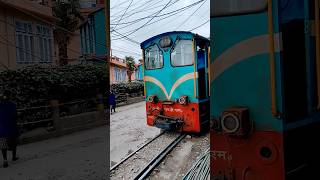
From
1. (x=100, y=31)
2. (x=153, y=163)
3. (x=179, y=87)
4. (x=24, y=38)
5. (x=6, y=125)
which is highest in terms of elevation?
(x=24, y=38)

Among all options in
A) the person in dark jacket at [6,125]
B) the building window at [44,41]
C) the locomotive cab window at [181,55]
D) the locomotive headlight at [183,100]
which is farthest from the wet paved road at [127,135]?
the person in dark jacket at [6,125]

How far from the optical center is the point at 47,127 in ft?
43.8

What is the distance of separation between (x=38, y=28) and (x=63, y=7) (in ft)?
2.65

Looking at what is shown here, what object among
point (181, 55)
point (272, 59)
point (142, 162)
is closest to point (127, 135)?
point (142, 162)

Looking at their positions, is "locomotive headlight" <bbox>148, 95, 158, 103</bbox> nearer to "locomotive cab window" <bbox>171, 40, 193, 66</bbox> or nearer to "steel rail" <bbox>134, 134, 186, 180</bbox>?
"locomotive cab window" <bbox>171, 40, 193, 66</bbox>

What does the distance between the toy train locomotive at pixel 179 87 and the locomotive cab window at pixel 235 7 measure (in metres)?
6.02

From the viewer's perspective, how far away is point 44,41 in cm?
572

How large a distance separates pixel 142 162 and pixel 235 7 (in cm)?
372

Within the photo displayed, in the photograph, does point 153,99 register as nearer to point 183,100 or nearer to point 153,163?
point 183,100

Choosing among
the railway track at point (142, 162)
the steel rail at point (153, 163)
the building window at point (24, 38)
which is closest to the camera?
the railway track at point (142, 162)

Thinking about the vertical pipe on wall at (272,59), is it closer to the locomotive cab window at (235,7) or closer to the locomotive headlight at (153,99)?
the locomotive cab window at (235,7)

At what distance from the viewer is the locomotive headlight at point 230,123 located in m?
2.27

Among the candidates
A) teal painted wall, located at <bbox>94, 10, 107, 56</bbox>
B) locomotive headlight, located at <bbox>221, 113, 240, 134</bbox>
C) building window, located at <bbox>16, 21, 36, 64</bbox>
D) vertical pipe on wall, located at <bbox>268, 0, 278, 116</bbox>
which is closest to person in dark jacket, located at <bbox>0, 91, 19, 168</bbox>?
building window, located at <bbox>16, 21, 36, 64</bbox>

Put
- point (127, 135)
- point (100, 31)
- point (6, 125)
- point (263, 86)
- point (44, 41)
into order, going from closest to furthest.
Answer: point (100, 31) < point (263, 86) < point (127, 135) < point (44, 41) < point (6, 125)
